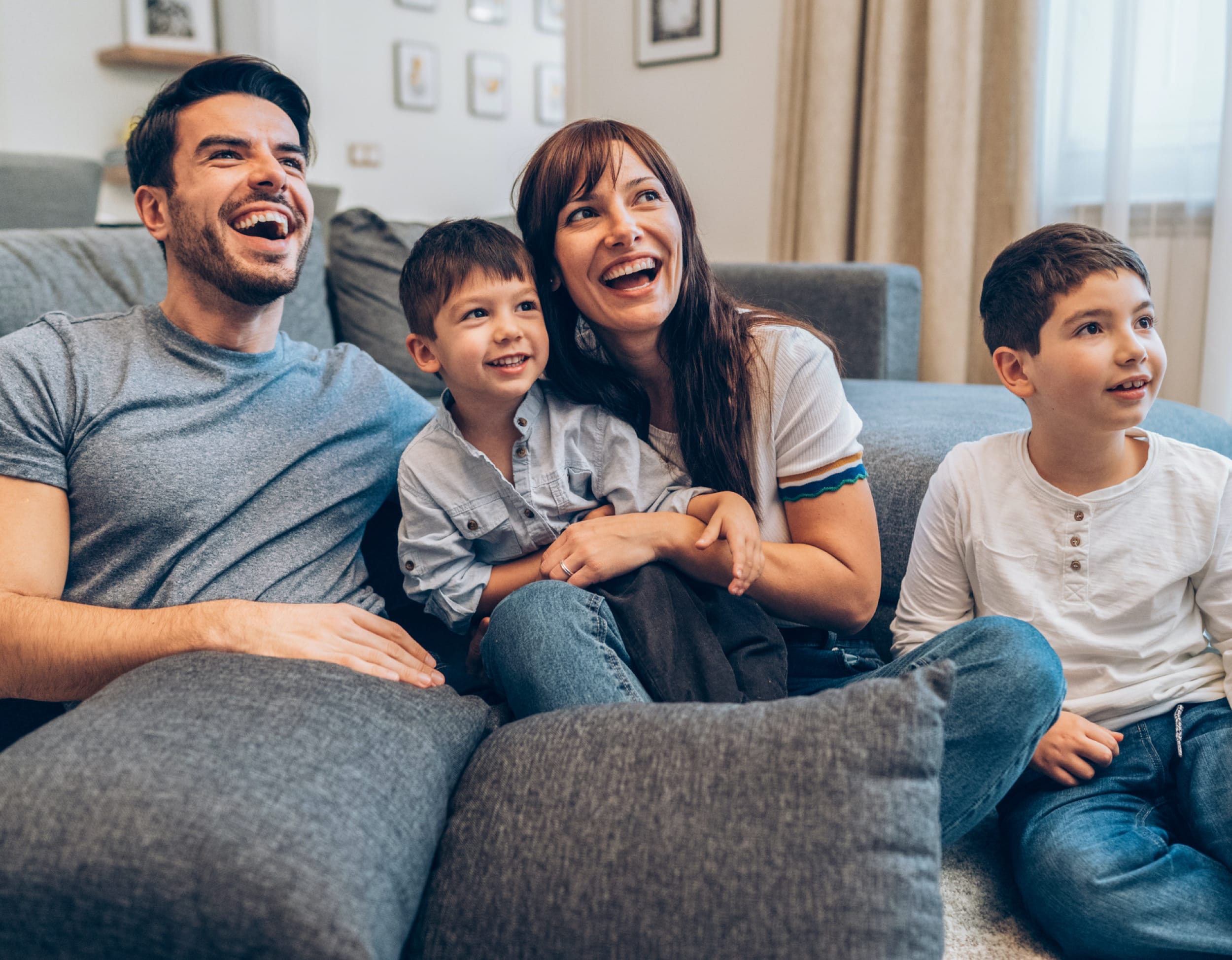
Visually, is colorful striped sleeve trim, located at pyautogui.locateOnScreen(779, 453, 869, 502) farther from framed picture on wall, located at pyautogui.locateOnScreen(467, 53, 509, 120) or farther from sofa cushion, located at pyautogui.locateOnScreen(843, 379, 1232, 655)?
framed picture on wall, located at pyautogui.locateOnScreen(467, 53, 509, 120)

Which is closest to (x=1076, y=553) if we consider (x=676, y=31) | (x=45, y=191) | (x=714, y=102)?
(x=45, y=191)

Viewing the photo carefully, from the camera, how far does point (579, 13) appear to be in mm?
3881

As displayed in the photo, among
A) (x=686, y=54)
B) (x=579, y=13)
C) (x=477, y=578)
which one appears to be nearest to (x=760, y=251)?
(x=686, y=54)

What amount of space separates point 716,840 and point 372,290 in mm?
1740

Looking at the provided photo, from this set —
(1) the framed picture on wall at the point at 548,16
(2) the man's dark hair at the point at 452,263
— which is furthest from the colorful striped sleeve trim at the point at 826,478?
(1) the framed picture on wall at the point at 548,16

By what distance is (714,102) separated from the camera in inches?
139

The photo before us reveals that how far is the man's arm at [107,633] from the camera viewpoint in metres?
1.03

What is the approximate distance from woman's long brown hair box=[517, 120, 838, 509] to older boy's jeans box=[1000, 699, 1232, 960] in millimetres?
497

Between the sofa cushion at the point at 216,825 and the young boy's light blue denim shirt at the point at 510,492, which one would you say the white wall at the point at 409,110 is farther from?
the sofa cushion at the point at 216,825

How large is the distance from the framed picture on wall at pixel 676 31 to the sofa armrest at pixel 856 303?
5.00ft

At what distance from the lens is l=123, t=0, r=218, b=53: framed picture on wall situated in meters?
4.59

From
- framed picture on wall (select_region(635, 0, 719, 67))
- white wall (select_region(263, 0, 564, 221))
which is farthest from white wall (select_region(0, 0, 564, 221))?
framed picture on wall (select_region(635, 0, 719, 67))

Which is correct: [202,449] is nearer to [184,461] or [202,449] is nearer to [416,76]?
[184,461]

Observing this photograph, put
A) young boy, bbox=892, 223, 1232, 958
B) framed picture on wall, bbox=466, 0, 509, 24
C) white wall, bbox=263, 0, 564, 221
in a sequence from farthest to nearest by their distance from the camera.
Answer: framed picture on wall, bbox=466, 0, 509, 24 → white wall, bbox=263, 0, 564, 221 → young boy, bbox=892, 223, 1232, 958
